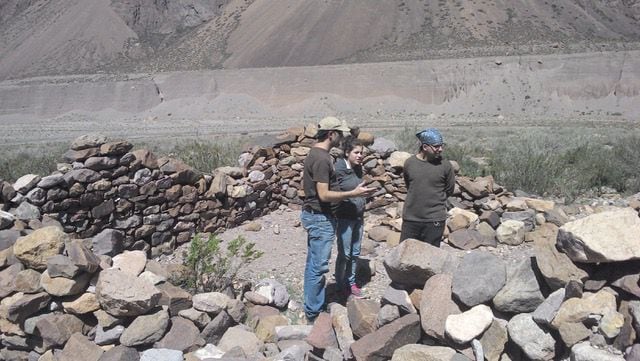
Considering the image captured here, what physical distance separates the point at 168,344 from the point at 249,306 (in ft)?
3.76

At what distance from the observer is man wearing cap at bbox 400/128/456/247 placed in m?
4.65

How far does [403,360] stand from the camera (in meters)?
3.46

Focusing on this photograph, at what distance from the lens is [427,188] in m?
4.66

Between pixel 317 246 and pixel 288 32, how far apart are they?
4762 centimetres

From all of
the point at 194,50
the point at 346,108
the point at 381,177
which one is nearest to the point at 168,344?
the point at 381,177

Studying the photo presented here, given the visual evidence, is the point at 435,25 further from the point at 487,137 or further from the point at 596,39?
the point at 487,137

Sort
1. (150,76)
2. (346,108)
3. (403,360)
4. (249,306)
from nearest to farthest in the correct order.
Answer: (403,360) < (249,306) < (346,108) < (150,76)

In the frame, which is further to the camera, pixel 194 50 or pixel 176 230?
pixel 194 50

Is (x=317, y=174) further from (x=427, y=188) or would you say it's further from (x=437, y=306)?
(x=437, y=306)

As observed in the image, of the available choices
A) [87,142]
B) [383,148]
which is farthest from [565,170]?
[87,142]

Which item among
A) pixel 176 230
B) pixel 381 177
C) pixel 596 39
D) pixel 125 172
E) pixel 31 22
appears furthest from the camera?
pixel 31 22

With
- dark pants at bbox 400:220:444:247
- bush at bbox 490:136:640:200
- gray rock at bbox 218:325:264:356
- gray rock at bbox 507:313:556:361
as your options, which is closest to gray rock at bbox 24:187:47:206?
gray rock at bbox 218:325:264:356

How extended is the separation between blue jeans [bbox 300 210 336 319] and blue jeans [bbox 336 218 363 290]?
1.05 ft

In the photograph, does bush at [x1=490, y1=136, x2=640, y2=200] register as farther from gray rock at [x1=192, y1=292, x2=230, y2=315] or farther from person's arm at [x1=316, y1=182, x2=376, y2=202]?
gray rock at [x1=192, y1=292, x2=230, y2=315]
